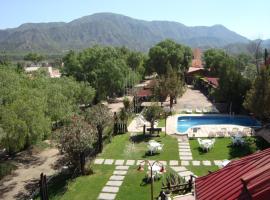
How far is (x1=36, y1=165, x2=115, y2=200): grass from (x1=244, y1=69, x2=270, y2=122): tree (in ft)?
42.0

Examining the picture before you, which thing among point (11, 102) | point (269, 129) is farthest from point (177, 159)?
point (11, 102)

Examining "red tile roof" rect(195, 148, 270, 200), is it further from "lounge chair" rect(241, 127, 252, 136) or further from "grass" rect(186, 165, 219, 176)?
"lounge chair" rect(241, 127, 252, 136)

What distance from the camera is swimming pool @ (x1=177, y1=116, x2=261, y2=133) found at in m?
33.6

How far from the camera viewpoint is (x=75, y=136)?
63.6 feet

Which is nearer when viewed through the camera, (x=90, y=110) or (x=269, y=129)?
(x=90, y=110)

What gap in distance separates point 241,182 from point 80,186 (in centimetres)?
1160

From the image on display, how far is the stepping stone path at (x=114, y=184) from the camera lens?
1781 cm

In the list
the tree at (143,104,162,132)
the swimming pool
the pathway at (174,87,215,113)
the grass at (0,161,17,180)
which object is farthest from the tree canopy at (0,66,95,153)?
the pathway at (174,87,215,113)

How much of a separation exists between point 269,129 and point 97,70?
23.2 m

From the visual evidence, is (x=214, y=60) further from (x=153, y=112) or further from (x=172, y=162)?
(x=172, y=162)

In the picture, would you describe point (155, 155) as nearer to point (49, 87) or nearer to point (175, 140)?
point (175, 140)

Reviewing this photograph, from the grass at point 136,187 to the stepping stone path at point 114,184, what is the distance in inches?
10.3

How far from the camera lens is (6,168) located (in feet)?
70.9

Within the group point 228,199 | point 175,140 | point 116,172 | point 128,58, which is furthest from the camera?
point 128,58
